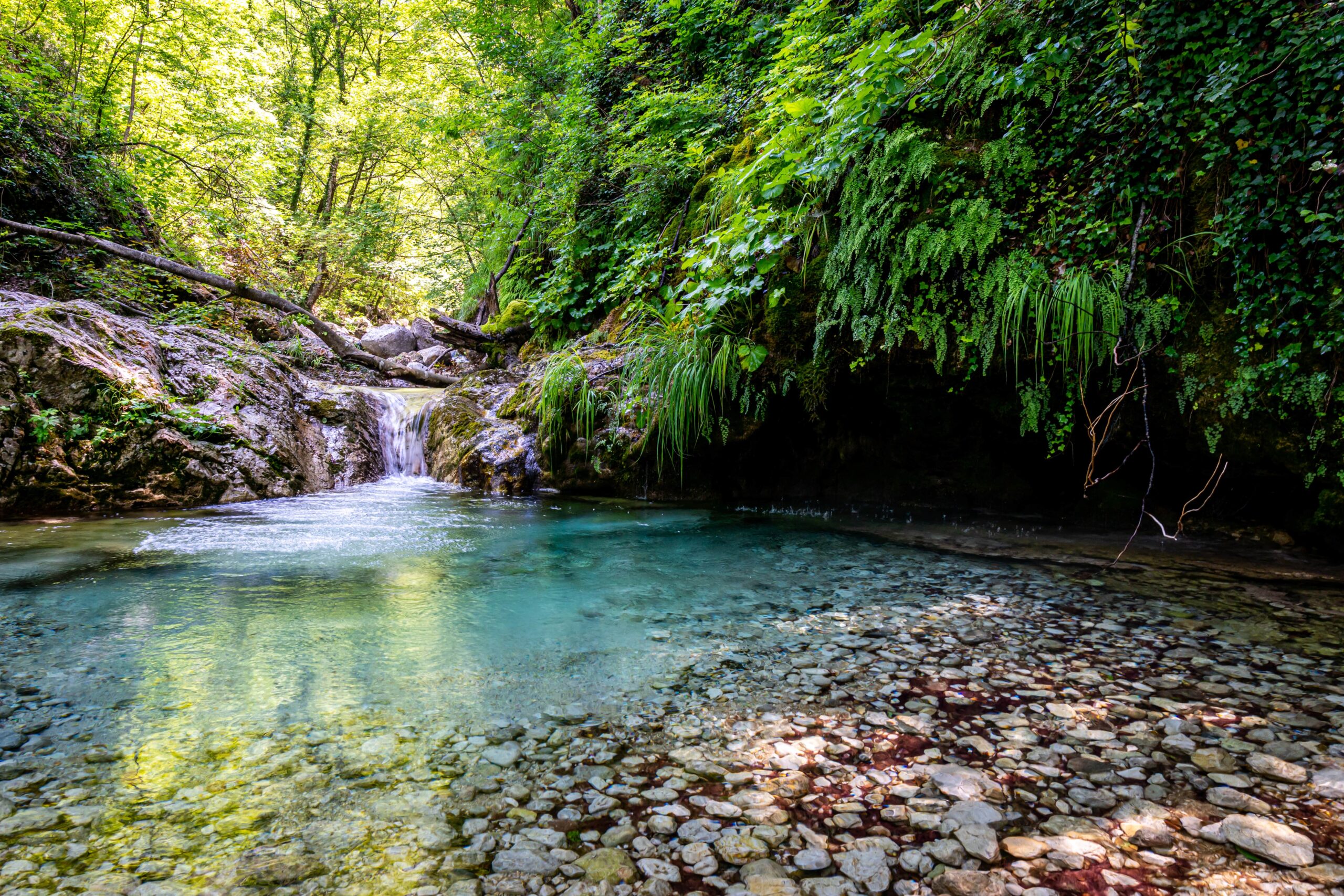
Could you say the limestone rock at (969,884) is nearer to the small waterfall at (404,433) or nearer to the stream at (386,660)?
the stream at (386,660)

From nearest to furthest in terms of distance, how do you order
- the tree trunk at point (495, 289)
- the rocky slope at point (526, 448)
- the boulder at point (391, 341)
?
1. the rocky slope at point (526, 448)
2. the tree trunk at point (495, 289)
3. the boulder at point (391, 341)

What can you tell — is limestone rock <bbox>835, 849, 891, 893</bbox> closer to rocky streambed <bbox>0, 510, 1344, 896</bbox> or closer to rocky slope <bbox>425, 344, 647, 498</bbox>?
rocky streambed <bbox>0, 510, 1344, 896</bbox>

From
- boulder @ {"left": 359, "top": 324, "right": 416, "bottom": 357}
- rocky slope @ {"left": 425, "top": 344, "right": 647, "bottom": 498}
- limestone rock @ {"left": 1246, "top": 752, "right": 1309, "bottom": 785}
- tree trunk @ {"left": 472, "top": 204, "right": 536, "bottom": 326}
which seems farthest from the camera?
boulder @ {"left": 359, "top": 324, "right": 416, "bottom": 357}

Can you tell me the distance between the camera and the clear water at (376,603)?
2.26 m

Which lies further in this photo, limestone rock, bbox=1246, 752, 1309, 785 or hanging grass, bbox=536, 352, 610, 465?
hanging grass, bbox=536, 352, 610, 465

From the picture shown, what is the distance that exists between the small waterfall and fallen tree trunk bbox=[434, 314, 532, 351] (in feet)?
5.14

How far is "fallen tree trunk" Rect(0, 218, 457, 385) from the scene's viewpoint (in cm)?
734

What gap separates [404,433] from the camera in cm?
900

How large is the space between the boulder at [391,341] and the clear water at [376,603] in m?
10.6

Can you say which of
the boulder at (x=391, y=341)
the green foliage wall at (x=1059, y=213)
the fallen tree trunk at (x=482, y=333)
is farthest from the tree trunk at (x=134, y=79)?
the green foliage wall at (x=1059, y=213)

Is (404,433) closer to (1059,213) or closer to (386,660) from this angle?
(386,660)

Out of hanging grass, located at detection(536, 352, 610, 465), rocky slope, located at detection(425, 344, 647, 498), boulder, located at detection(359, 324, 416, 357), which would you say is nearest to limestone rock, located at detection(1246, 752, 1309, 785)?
rocky slope, located at detection(425, 344, 647, 498)

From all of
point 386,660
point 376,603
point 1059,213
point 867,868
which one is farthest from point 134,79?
point 867,868

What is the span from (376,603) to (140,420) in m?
4.65
